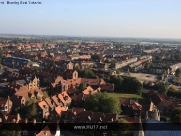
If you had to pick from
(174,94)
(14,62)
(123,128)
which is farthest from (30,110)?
(14,62)

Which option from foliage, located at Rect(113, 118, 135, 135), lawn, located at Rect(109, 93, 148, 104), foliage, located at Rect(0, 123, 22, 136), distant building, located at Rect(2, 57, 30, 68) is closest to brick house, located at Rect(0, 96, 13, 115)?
foliage, located at Rect(0, 123, 22, 136)

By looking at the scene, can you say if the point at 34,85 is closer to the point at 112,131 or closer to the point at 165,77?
the point at 112,131

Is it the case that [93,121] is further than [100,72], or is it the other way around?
[100,72]

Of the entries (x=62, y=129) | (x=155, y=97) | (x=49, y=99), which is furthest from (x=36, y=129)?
(x=155, y=97)

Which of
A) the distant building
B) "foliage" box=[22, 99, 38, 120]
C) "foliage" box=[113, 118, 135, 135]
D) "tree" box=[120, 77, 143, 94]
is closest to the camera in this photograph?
"foliage" box=[113, 118, 135, 135]

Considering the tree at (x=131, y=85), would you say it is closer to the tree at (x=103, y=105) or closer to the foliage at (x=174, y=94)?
the foliage at (x=174, y=94)

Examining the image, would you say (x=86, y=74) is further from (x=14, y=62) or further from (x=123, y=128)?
(x=123, y=128)

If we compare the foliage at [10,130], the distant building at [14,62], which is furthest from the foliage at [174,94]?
the distant building at [14,62]

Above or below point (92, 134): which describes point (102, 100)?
above

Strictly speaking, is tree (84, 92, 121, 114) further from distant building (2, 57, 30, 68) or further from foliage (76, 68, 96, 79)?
distant building (2, 57, 30, 68)
